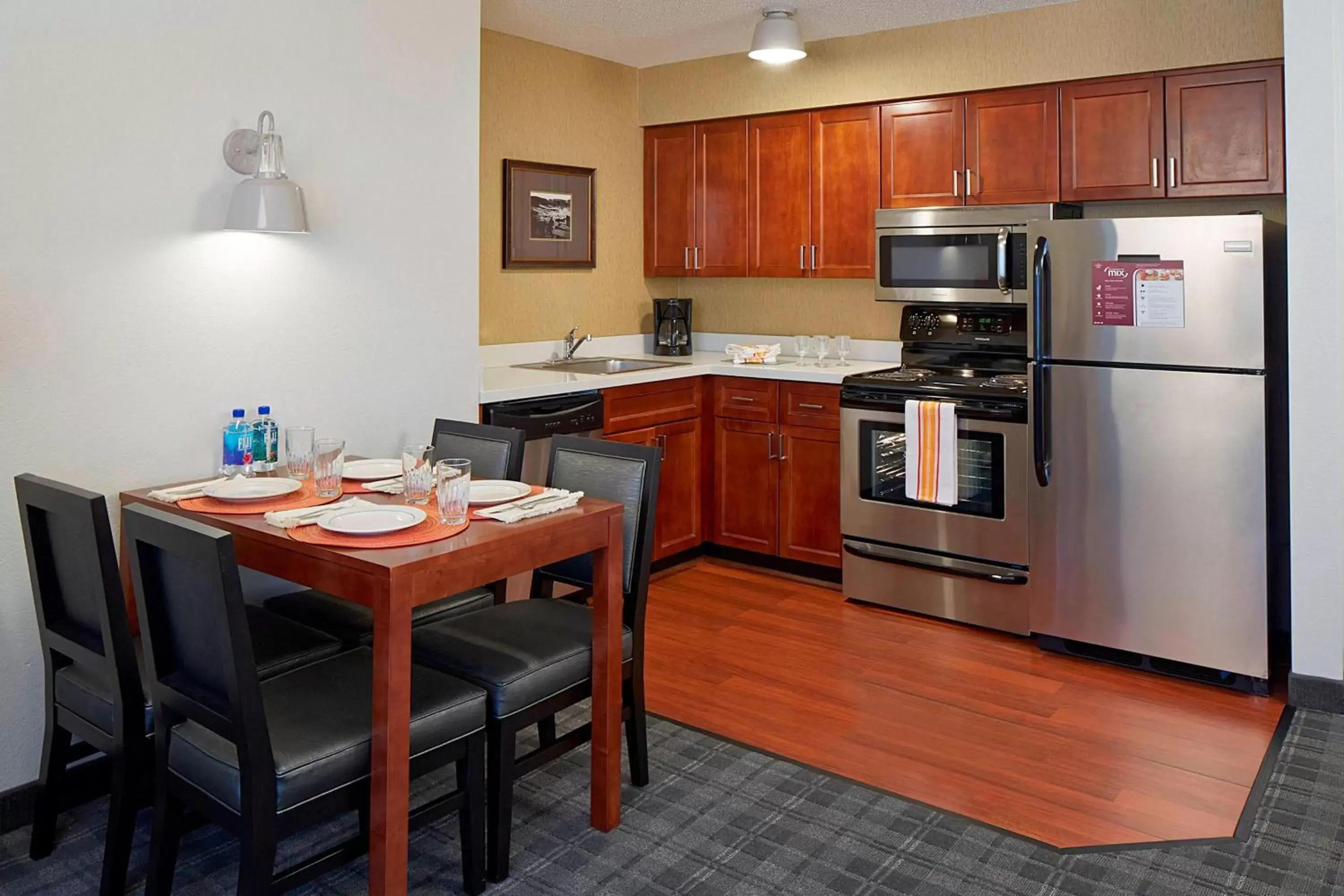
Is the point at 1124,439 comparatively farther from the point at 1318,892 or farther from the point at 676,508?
the point at 676,508

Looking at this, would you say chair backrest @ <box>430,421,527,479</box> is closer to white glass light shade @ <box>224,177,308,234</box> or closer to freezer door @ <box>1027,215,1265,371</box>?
white glass light shade @ <box>224,177,308,234</box>

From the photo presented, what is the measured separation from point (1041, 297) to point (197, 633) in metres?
2.94

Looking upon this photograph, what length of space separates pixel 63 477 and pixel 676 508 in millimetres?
2694

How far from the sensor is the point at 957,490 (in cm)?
416

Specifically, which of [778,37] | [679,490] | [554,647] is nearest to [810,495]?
[679,490]

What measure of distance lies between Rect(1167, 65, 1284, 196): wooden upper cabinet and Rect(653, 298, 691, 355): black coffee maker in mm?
2387

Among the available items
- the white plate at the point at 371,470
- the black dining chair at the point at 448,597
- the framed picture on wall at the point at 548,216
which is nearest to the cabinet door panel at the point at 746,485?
the framed picture on wall at the point at 548,216

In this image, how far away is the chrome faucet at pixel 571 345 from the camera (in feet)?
16.9

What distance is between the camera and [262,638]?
2545mm

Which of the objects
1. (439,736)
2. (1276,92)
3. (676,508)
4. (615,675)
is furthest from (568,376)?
(1276,92)

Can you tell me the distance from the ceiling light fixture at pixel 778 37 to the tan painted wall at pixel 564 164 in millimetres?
1081

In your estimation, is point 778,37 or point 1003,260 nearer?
point 1003,260

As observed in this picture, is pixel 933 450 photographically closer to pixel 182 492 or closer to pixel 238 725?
pixel 182 492

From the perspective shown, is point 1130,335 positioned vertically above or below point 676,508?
above
